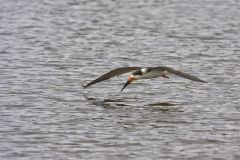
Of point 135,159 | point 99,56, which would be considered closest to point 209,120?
point 135,159

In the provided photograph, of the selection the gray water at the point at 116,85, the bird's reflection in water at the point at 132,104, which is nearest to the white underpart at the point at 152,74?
the gray water at the point at 116,85

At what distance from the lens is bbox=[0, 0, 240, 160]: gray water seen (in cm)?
1372

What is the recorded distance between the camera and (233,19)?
91.2 feet

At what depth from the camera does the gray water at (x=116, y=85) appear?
13717 millimetres

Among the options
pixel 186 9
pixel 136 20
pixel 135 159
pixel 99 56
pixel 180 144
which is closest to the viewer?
pixel 135 159

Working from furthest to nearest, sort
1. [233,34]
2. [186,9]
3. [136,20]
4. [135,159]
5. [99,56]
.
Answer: [186,9], [136,20], [233,34], [99,56], [135,159]

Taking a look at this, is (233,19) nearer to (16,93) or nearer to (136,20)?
(136,20)

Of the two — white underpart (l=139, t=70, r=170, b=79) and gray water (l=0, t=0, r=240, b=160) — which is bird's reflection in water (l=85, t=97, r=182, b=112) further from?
white underpart (l=139, t=70, r=170, b=79)

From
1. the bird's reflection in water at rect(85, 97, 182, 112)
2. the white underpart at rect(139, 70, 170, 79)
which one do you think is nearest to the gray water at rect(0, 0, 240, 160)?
the bird's reflection in water at rect(85, 97, 182, 112)

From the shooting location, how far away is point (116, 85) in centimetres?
1848

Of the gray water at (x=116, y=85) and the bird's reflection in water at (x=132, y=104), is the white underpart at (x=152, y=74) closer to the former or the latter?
the gray water at (x=116, y=85)

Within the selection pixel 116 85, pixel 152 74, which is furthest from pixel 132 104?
pixel 116 85

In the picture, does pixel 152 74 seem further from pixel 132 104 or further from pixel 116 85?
pixel 116 85

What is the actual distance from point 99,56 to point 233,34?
16.9 feet
